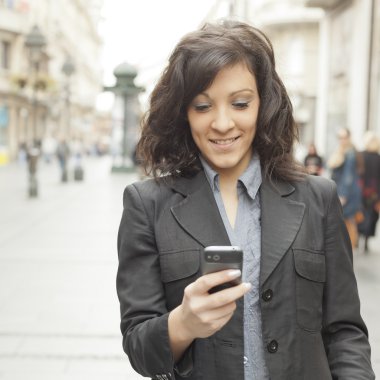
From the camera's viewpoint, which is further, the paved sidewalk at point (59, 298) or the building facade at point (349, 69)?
the building facade at point (349, 69)

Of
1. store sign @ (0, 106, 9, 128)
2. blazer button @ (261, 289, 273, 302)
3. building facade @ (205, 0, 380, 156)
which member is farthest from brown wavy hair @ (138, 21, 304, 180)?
store sign @ (0, 106, 9, 128)

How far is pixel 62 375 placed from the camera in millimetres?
4785

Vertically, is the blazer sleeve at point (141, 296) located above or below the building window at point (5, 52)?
below

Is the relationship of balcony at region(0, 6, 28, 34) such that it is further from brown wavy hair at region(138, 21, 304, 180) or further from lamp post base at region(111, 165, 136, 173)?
brown wavy hair at region(138, 21, 304, 180)

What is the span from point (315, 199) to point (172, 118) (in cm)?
45

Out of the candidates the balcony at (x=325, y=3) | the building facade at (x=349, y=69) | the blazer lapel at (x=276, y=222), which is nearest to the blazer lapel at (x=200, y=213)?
the blazer lapel at (x=276, y=222)

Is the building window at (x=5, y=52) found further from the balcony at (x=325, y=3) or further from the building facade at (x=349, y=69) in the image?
the balcony at (x=325, y=3)

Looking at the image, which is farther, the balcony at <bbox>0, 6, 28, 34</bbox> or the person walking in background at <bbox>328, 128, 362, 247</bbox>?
the balcony at <bbox>0, 6, 28, 34</bbox>

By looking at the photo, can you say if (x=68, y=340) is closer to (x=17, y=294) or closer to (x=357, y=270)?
(x=17, y=294)

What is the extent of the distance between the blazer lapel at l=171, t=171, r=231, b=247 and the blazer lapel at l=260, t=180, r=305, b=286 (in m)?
0.11

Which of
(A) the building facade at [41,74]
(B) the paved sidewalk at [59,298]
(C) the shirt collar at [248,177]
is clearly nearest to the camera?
(C) the shirt collar at [248,177]

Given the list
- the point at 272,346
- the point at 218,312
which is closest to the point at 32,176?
the point at 272,346

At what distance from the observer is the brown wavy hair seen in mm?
1867

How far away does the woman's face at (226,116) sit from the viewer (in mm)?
A: 1863
